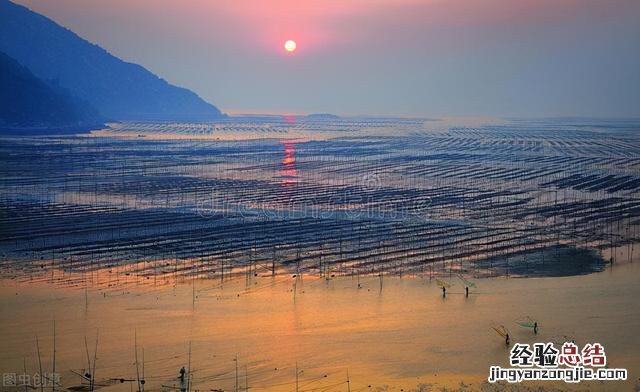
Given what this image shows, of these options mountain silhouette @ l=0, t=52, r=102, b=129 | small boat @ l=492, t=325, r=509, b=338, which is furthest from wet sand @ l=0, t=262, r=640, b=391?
mountain silhouette @ l=0, t=52, r=102, b=129

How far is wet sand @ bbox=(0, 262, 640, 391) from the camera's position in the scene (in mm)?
17859

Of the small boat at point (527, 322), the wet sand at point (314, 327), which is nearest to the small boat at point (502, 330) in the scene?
the wet sand at point (314, 327)

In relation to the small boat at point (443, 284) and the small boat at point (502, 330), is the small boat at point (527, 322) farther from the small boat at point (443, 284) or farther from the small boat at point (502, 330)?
the small boat at point (443, 284)

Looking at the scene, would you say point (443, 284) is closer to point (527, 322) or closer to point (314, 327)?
point (527, 322)

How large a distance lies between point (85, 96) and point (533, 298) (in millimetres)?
173900

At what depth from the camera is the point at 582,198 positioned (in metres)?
44.4

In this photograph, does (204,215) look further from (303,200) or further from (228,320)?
(228,320)

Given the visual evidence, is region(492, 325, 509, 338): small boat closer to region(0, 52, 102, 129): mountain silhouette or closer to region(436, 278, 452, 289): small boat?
region(436, 278, 452, 289): small boat

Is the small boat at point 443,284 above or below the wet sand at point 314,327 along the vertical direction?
above

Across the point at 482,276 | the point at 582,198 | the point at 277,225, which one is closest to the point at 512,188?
the point at 582,198

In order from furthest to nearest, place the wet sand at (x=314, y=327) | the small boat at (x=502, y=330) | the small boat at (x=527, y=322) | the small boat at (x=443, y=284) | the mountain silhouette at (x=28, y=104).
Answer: the mountain silhouette at (x=28, y=104)
the small boat at (x=443, y=284)
the small boat at (x=527, y=322)
the small boat at (x=502, y=330)
the wet sand at (x=314, y=327)

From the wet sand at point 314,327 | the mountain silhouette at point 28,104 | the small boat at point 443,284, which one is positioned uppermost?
the mountain silhouette at point 28,104

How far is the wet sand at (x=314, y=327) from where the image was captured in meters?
17.9

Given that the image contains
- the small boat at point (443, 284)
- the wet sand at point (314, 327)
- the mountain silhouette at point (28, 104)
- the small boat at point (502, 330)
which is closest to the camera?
the wet sand at point (314, 327)
